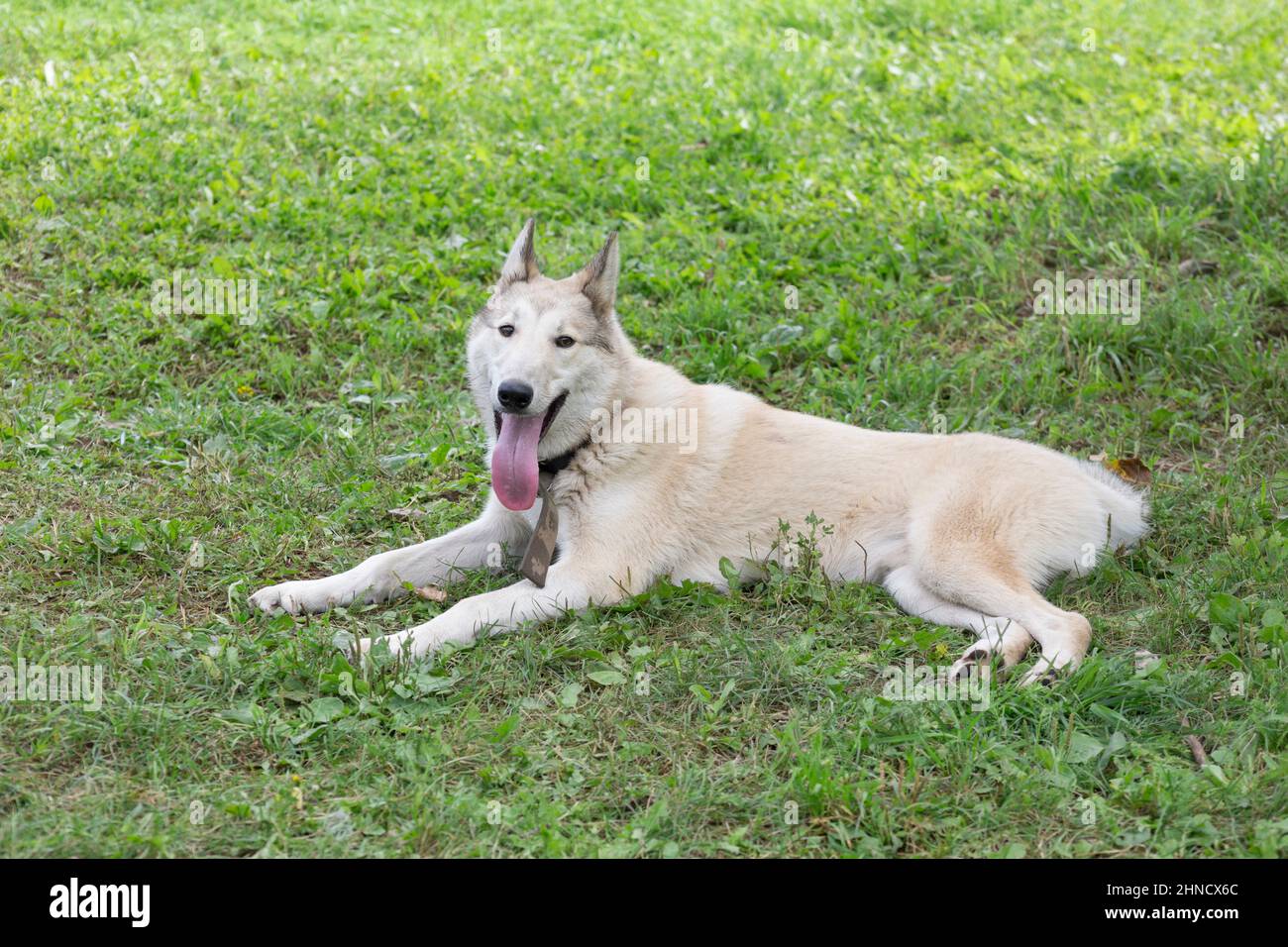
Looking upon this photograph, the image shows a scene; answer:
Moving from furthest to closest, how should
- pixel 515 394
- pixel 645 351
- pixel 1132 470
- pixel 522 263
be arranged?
1. pixel 645 351
2. pixel 1132 470
3. pixel 522 263
4. pixel 515 394

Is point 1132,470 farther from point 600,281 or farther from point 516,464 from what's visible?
point 516,464

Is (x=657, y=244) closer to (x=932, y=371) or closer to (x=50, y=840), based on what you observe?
(x=932, y=371)

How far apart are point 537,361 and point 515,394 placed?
0.67ft

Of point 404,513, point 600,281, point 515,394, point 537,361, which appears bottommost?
point 404,513

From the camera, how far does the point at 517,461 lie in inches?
195

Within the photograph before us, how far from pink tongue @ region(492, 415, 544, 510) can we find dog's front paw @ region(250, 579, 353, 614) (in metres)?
0.76

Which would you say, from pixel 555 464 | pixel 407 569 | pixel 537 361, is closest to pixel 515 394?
pixel 537 361

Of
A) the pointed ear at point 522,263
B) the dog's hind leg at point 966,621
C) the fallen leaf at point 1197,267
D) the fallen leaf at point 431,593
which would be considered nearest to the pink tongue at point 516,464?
the fallen leaf at point 431,593

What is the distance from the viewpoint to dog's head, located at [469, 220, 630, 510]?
4926 mm

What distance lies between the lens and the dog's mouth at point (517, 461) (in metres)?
4.93

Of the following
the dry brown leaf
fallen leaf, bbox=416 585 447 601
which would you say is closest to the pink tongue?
fallen leaf, bbox=416 585 447 601

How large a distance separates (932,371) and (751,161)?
8.89 ft

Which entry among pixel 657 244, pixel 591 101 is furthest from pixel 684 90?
pixel 657 244
